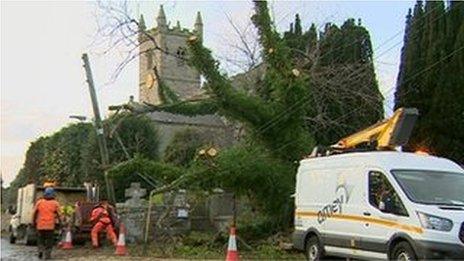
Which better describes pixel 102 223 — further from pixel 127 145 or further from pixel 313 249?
pixel 127 145

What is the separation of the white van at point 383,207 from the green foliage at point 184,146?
29.0 metres

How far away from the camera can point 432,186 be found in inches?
564

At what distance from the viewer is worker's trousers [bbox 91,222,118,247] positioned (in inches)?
954

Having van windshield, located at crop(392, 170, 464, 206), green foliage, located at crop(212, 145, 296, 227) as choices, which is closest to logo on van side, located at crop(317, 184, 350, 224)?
van windshield, located at crop(392, 170, 464, 206)

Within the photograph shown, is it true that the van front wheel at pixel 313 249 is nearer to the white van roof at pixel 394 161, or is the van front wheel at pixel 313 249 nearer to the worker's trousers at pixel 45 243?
the white van roof at pixel 394 161

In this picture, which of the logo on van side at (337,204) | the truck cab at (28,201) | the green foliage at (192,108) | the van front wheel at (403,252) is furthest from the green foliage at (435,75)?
the van front wheel at (403,252)

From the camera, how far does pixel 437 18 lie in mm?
30078

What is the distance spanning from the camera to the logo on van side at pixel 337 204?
15.7 m

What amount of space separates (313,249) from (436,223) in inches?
169

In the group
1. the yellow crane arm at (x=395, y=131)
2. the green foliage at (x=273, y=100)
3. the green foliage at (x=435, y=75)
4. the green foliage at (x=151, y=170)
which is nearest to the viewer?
the yellow crane arm at (x=395, y=131)

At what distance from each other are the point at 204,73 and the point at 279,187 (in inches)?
158

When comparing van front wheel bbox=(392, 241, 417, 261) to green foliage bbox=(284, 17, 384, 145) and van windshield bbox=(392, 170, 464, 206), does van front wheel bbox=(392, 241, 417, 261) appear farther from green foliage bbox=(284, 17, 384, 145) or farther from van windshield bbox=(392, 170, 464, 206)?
green foliage bbox=(284, 17, 384, 145)

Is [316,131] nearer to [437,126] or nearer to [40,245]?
[437,126]

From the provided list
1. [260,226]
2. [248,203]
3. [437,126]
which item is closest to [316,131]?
[437,126]
